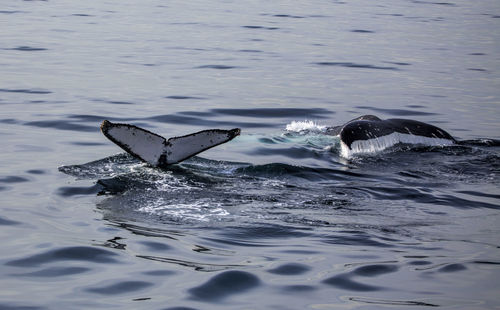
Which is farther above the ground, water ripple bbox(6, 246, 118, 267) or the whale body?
the whale body

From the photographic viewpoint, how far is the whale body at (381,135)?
412 inches

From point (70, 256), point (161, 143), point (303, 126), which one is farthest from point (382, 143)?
point (70, 256)

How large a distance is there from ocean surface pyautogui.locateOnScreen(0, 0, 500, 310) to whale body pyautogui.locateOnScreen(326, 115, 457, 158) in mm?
197

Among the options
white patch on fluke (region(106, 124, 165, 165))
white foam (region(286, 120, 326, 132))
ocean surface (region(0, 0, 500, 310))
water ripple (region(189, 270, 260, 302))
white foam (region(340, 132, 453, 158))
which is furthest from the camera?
white foam (region(286, 120, 326, 132))

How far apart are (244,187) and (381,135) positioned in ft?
8.61

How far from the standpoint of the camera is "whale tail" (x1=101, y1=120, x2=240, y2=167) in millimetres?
8875

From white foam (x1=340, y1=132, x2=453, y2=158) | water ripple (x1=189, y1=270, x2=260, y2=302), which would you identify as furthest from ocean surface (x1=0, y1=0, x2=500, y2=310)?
white foam (x1=340, y1=132, x2=453, y2=158)

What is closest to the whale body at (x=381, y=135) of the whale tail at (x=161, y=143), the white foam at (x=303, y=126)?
the white foam at (x=303, y=126)

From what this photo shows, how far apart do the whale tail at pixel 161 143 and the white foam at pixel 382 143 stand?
2140 mm

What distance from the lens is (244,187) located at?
8.60 m

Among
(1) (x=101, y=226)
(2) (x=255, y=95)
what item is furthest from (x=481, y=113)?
(1) (x=101, y=226)

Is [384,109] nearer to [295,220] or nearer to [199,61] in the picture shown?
[199,61]

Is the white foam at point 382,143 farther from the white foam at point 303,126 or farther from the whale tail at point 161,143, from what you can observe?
the whale tail at point 161,143

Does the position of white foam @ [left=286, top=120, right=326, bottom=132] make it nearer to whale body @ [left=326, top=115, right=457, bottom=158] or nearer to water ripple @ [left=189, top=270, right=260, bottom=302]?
whale body @ [left=326, top=115, right=457, bottom=158]
